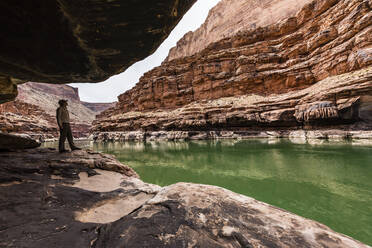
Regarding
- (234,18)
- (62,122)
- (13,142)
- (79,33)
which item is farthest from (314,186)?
(234,18)

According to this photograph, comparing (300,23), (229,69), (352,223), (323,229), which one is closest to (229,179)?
(352,223)

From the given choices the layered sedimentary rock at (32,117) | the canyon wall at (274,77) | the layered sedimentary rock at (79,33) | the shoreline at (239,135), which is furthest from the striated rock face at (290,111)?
the layered sedimentary rock at (32,117)

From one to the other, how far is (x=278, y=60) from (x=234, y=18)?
34.9 metres

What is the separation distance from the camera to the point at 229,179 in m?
5.35

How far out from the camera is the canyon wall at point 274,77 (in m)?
14.8

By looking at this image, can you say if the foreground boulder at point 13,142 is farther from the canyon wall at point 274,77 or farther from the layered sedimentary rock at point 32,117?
the layered sedimentary rock at point 32,117

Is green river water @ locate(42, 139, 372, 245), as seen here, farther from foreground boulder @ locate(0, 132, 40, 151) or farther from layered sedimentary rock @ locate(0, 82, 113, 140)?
layered sedimentary rock @ locate(0, 82, 113, 140)

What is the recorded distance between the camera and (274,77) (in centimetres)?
2312

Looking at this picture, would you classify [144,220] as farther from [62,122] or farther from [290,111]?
[290,111]

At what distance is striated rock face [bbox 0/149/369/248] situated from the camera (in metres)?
1.25

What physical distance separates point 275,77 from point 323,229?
26.5 m

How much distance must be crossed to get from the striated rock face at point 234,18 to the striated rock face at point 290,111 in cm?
2980

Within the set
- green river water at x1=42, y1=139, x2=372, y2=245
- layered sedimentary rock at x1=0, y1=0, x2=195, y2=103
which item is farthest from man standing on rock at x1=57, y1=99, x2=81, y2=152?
green river water at x1=42, y1=139, x2=372, y2=245

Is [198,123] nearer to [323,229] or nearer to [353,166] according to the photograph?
[353,166]
